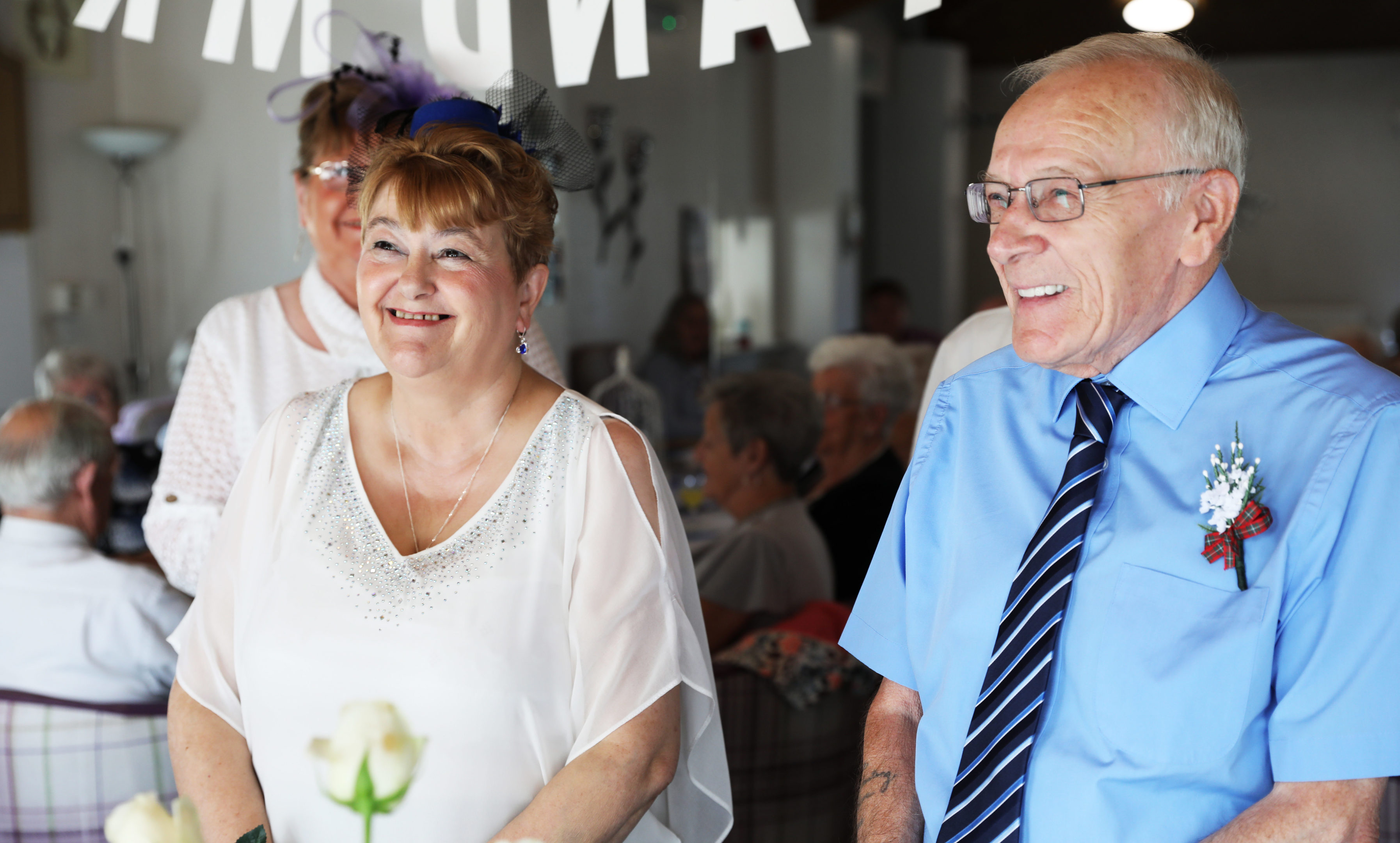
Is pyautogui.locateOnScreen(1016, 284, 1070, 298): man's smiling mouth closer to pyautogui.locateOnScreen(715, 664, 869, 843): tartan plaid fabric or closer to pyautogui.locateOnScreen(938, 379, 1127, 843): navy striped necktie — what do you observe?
pyautogui.locateOnScreen(938, 379, 1127, 843): navy striped necktie

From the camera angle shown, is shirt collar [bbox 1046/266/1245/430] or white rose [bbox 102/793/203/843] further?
shirt collar [bbox 1046/266/1245/430]

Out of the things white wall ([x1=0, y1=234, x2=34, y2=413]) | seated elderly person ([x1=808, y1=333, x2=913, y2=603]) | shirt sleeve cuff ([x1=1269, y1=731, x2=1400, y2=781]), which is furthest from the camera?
white wall ([x1=0, y1=234, x2=34, y2=413])

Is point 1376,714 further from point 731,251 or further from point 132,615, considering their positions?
point 731,251

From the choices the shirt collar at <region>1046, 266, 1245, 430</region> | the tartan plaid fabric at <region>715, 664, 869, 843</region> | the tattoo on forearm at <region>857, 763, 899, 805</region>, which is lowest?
the tartan plaid fabric at <region>715, 664, 869, 843</region>

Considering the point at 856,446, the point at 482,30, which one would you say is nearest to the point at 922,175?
the point at 856,446

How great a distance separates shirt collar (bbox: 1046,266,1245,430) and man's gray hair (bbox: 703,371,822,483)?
1654 millimetres

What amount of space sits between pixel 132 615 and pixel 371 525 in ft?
3.24

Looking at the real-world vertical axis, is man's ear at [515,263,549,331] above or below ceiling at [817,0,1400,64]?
below

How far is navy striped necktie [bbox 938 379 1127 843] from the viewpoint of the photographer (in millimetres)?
1299

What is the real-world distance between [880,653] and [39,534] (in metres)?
1.80

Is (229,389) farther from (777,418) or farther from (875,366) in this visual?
(875,366)

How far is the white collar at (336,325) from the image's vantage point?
7.10 ft

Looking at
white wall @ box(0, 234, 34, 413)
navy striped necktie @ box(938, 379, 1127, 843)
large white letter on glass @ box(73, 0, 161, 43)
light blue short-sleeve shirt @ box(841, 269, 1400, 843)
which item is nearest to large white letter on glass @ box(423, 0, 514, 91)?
large white letter on glass @ box(73, 0, 161, 43)

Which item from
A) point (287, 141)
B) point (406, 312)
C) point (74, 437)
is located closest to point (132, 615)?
point (74, 437)
